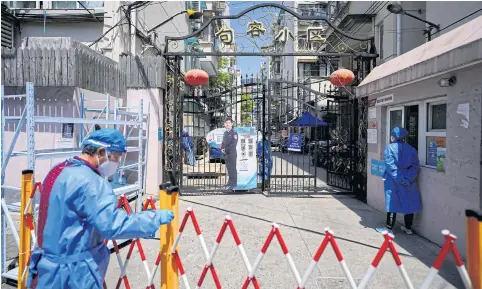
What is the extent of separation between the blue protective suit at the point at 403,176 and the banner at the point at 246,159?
4.12 meters

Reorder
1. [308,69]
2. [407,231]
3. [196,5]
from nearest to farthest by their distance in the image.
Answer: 1. [407,231]
2. [196,5]
3. [308,69]

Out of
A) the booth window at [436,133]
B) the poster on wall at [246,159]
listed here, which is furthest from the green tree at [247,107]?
the booth window at [436,133]

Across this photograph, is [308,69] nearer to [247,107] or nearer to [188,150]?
[188,150]

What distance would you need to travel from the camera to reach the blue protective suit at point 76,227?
6.71ft

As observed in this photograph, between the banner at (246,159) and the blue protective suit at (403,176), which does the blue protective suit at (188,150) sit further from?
the blue protective suit at (403,176)

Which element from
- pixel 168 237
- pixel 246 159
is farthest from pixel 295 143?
pixel 168 237

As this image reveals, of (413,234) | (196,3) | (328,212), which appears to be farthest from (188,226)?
(196,3)

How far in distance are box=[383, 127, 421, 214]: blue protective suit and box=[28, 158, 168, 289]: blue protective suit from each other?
456cm

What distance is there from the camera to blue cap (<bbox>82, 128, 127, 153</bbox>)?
7.52 ft

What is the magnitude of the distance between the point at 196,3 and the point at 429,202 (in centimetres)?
1488

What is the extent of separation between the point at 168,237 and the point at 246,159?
A: 6302mm

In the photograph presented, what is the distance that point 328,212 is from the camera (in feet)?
23.5

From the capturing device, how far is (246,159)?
8984 mm

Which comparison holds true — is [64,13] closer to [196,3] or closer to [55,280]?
[196,3]
